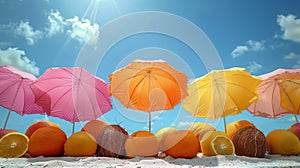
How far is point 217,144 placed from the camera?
15.6 feet

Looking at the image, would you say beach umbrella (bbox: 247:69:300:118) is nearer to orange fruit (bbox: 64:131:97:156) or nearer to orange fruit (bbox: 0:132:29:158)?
orange fruit (bbox: 64:131:97:156)

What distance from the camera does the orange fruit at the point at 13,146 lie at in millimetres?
4770

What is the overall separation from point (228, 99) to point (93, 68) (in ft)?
11.8

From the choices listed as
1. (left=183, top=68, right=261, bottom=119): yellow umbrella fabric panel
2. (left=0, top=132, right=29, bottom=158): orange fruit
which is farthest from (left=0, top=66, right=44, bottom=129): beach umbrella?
(left=183, top=68, right=261, bottom=119): yellow umbrella fabric panel

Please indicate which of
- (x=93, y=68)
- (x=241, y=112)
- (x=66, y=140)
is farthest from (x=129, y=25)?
(x=241, y=112)

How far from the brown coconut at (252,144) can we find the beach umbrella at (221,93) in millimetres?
1422

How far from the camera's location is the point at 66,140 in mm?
4977

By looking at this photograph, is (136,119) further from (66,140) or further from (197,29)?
(197,29)

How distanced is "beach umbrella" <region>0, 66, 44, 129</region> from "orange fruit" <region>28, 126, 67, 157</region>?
2.30 meters

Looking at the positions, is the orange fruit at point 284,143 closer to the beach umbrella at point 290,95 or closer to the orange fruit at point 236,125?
the orange fruit at point 236,125

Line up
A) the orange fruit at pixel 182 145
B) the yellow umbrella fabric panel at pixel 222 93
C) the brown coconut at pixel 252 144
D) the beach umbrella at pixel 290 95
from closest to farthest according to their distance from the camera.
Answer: the orange fruit at pixel 182 145
the brown coconut at pixel 252 144
the yellow umbrella fabric panel at pixel 222 93
the beach umbrella at pixel 290 95

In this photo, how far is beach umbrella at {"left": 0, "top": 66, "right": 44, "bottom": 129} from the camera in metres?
6.45

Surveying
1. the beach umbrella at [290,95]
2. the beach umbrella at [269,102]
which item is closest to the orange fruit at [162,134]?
the beach umbrella at [269,102]


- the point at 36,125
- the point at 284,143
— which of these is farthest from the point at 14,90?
the point at 284,143
